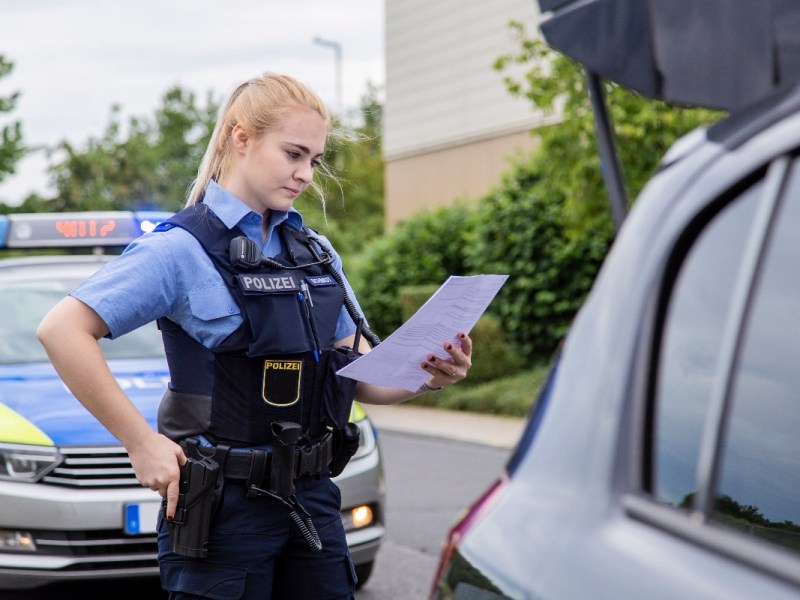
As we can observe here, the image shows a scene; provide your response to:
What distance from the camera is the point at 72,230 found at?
678cm

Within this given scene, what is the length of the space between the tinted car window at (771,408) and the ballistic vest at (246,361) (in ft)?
3.63

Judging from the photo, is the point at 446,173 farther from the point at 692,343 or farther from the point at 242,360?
the point at 692,343

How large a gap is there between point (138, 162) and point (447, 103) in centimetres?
3557

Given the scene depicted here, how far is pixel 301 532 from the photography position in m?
2.66

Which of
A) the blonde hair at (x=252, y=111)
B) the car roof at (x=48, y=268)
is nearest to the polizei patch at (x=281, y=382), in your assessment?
the blonde hair at (x=252, y=111)

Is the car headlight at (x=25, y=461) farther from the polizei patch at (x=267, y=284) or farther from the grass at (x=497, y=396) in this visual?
the grass at (x=497, y=396)

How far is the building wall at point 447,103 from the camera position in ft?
82.4

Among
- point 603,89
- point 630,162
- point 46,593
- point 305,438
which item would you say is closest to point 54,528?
point 46,593

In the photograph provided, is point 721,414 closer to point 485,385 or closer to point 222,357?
point 222,357

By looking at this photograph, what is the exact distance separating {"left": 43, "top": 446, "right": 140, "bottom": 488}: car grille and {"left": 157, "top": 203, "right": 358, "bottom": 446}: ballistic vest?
2.16 m

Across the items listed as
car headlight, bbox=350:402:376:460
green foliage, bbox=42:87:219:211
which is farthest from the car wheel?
green foliage, bbox=42:87:219:211

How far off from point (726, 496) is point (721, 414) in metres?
0.25

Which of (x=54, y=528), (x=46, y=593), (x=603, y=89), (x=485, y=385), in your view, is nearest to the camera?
(x=603, y=89)

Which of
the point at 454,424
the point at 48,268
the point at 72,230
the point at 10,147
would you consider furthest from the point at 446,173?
the point at 48,268
